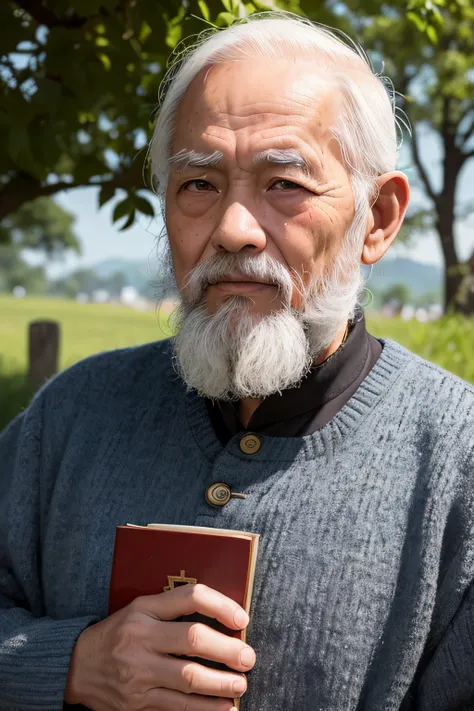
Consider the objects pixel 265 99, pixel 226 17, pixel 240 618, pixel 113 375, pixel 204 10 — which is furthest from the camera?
pixel 204 10

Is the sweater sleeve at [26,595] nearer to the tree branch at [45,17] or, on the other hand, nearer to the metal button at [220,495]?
the metal button at [220,495]

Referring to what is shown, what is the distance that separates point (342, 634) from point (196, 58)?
140 cm

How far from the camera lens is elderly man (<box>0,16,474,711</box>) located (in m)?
1.71

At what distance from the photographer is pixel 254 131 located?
5.92 feet

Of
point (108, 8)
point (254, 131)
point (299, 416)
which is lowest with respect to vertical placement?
point (299, 416)

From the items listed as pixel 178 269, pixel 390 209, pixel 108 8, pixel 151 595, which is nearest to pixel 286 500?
pixel 151 595

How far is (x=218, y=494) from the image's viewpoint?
184cm

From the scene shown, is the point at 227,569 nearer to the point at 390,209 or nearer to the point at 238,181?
the point at 238,181

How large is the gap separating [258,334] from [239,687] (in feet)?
2.48

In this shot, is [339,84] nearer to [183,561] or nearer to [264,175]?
[264,175]

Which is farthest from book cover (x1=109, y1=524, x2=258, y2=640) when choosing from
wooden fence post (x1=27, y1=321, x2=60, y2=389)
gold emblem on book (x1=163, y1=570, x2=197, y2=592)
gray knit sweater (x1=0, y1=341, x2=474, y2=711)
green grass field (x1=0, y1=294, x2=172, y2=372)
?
green grass field (x1=0, y1=294, x2=172, y2=372)

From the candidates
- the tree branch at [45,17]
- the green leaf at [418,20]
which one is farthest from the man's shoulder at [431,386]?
the tree branch at [45,17]

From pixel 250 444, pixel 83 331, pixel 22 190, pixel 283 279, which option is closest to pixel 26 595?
pixel 250 444

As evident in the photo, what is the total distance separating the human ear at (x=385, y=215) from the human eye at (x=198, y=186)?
0.42m
